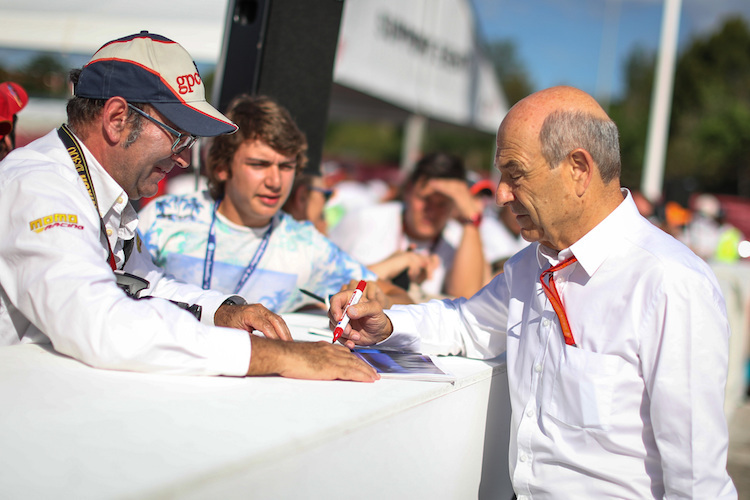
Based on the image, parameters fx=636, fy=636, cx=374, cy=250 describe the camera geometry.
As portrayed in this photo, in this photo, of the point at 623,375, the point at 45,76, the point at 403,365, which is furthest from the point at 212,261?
the point at 45,76

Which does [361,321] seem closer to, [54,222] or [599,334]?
[599,334]

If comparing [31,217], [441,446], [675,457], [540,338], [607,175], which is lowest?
[441,446]

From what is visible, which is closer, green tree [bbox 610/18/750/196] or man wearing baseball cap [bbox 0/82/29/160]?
man wearing baseball cap [bbox 0/82/29/160]

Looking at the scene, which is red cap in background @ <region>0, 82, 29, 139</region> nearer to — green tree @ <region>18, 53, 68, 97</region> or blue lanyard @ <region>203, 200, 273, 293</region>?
blue lanyard @ <region>203, 200, 273, 293</region>

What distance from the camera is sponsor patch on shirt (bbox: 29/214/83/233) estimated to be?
1.47 meters

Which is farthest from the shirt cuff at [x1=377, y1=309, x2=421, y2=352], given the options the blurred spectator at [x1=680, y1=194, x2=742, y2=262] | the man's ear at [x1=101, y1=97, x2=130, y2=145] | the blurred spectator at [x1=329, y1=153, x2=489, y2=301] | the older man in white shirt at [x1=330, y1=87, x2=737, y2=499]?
the blurred spectator at [x1=680, y1=194, x2=742, y2=262]

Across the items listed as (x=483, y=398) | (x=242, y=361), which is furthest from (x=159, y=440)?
(x=483, y=398)

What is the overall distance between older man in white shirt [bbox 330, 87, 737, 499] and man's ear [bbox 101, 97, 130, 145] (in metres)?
1.06

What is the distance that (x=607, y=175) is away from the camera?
68.9 inches

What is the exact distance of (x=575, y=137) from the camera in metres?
1.70

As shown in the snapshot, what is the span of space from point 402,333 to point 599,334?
0.69 m

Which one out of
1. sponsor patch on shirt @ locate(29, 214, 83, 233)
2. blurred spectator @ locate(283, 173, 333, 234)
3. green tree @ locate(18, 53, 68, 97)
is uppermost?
green tree @ locate(18, 53, 68, 97)

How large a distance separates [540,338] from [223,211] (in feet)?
5.35

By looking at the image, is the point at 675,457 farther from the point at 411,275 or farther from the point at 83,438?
the point at 411,275
